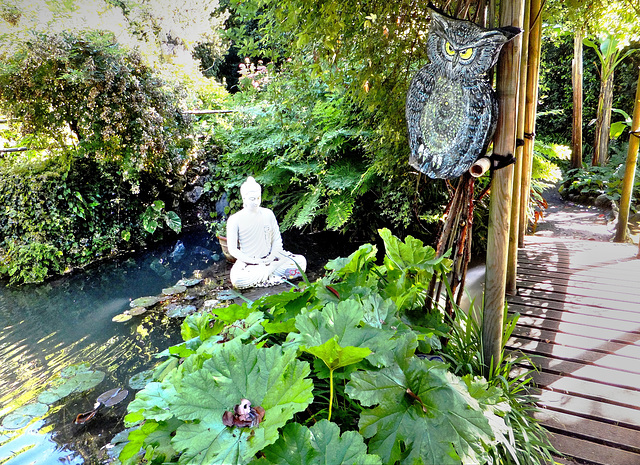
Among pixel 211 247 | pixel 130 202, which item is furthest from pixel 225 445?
pixel 130 202

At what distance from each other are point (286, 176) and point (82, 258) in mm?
3192

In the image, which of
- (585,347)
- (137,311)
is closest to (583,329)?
(585,347)

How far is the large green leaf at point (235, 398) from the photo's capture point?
1.82 feet

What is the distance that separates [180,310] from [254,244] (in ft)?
3.16

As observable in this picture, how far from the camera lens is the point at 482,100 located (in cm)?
126

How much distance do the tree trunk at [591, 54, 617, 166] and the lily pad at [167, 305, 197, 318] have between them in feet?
26.0

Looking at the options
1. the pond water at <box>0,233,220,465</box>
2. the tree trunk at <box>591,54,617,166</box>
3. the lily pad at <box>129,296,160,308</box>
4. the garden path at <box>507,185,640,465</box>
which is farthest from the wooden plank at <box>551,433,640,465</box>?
the tree trunk at <box>591,54,617,166</box>

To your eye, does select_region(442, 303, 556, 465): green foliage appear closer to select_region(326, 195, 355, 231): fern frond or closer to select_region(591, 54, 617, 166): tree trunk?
select_region(326, 195, 355, 231): fern frond

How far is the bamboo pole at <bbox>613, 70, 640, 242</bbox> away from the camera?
340 centimetres

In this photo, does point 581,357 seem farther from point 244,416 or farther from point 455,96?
point 244,416

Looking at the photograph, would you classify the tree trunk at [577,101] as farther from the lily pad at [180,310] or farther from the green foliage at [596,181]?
the lily pad at [180,310]

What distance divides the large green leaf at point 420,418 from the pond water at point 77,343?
6.24 ft

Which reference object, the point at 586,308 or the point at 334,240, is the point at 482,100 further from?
the point at 334,240

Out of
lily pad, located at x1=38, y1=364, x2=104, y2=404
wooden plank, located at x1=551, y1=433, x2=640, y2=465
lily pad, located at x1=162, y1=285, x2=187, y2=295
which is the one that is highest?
wooden plank, located at x1=551, y1=433, x2=640, y2=465
